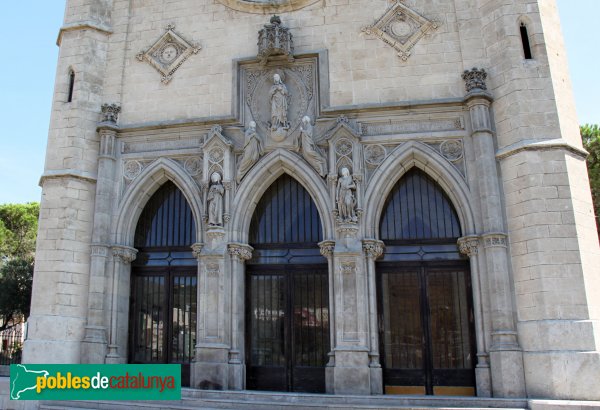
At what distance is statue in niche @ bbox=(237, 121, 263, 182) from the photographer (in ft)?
42.6

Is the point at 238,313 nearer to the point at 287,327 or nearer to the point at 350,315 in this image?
the point at 287,327

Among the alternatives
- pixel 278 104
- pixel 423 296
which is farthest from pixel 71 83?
pixel 423 296

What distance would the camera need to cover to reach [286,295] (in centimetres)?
1284

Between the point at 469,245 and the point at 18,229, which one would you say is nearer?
the point at 469,245

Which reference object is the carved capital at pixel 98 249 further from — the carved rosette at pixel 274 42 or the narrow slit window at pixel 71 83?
the carved rosette at pixel 274 42

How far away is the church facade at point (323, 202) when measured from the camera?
1132 centimetres

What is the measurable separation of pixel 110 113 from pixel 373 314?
8.24 metres

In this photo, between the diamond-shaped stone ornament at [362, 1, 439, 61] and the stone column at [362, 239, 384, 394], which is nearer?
the stone column at [362, 239, 384, 394]

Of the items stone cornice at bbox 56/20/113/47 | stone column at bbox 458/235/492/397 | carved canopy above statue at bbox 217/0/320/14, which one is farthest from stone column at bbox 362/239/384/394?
stone cornice at bbox 56/20/113/47

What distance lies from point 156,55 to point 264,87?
10.5ft

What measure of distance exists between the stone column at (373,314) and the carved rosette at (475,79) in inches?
159

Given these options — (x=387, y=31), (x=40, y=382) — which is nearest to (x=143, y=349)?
(x=40, y=382)

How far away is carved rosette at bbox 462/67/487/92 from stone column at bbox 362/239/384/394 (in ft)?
13.3

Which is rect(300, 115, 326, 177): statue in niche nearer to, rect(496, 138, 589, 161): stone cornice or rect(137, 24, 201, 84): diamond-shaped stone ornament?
rect(137, 24, 201, 84): diamond-shaped stone ornament
